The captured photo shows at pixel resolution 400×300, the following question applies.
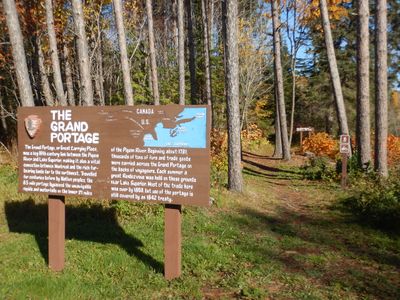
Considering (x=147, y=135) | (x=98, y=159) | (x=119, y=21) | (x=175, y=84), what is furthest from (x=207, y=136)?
(x=175, y=84)

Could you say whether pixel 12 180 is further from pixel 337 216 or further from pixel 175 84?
pixel 175 84

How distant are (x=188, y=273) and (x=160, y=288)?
0.57 m

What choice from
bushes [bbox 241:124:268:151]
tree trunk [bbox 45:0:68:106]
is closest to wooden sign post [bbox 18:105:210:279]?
tree trunk [bbox 45:0:68:106]

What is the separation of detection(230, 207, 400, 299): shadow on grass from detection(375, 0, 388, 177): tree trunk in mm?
4208

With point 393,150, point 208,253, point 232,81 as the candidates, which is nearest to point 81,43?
point 232,81

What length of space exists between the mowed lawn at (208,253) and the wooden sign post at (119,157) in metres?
0.47

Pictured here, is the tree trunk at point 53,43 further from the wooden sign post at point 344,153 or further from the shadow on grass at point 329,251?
the wooden sign post at point 344,153

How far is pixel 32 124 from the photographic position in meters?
5.51

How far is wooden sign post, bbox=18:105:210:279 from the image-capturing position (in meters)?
4.77

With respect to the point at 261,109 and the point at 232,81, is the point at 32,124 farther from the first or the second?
the point at 261,109

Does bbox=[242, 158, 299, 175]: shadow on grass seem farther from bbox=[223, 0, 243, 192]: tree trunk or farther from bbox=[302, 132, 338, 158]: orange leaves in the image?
bbox=[223, 0, 243, 192]: tree trunk

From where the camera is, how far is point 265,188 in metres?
11.9

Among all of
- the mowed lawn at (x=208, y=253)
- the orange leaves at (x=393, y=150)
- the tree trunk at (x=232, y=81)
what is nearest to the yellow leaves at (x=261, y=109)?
the orange leaves at (x=393, y=150)

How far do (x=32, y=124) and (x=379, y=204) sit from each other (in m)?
6.99
